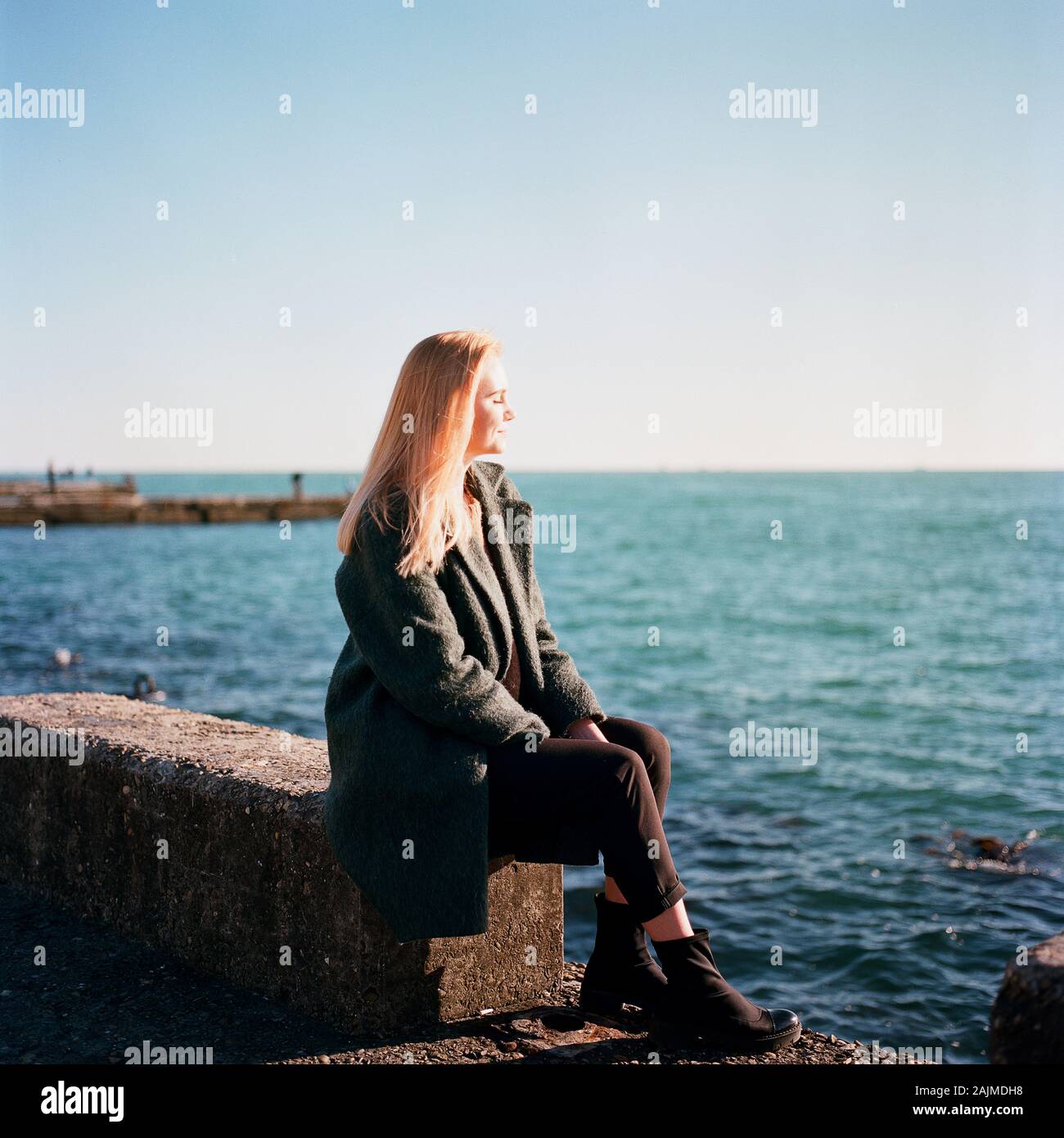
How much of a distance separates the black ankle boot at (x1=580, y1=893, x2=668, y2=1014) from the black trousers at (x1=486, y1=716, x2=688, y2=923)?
24 centimetres

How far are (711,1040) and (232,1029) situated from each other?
4.60ft

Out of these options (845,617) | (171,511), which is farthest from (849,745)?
(171,511)

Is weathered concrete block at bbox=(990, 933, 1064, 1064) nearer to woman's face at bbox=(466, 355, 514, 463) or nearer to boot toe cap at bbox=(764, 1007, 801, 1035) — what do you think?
boot toe cap at bbox=(764, 1007, 801, 1035)

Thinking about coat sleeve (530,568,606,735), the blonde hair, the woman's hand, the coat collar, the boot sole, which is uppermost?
the blonde hair

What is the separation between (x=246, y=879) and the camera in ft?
11.7

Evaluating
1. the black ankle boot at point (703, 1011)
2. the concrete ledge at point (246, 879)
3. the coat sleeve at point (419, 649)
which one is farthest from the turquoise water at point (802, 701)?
the coat sleeve at point (419, 649)

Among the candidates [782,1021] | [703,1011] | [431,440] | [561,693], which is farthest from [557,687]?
[782,1021]

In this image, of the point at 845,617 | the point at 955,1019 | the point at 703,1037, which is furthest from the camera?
the point at 845,617

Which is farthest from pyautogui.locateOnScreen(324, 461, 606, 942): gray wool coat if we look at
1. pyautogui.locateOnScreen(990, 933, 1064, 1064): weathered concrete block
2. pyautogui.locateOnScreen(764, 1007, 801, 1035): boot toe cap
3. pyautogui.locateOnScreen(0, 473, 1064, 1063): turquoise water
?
pyautogui.locateOnScreen(0, 473, 1064, 1063): turquoise water

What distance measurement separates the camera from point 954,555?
2116 inches

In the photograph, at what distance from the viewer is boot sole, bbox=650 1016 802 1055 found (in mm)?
3119

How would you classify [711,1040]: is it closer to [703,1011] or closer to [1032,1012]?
[703,1011]

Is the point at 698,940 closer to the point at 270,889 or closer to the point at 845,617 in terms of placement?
the point at 270,889
